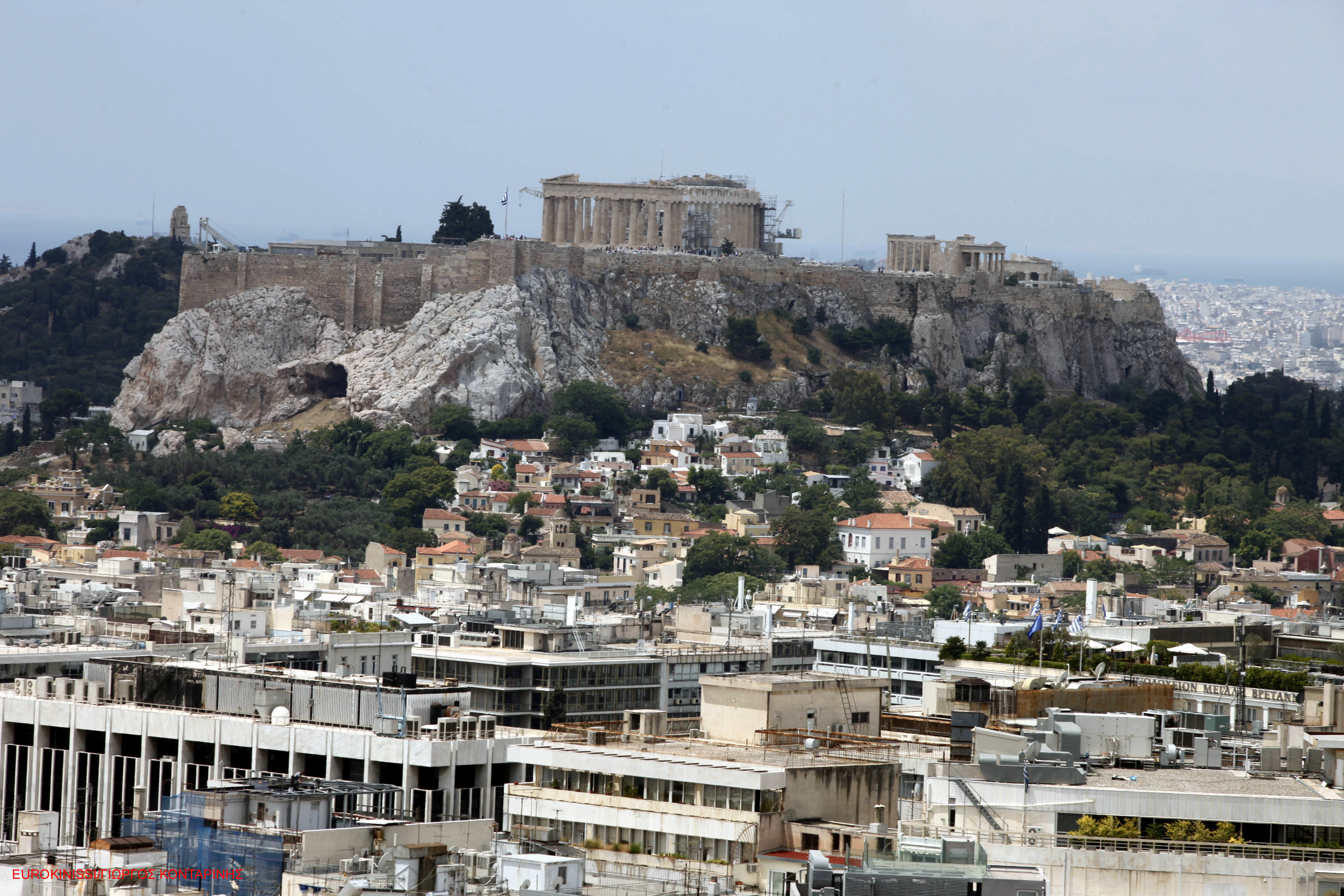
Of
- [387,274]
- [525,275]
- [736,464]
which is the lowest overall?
[736,464]

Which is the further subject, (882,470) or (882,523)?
(882,470)

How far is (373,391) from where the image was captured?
419 ft

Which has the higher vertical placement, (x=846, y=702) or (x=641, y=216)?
(x=641, y=216)

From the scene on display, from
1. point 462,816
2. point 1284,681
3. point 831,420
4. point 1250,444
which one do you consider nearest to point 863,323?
point 831,420

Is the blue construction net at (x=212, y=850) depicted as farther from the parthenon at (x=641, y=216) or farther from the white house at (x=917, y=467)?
the parthenon at (x=641, y=216)

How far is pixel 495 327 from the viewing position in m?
126

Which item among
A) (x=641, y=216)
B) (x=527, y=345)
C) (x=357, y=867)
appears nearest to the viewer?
(x=357, y=867)

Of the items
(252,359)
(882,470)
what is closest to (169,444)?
(252,359)

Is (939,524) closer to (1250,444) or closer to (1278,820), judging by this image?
(1250,444)

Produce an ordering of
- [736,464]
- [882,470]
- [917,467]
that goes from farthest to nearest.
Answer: [917,467] → [882,470] → [736,464]

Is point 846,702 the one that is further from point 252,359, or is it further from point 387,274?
point 252,359

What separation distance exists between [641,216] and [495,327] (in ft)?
66.6

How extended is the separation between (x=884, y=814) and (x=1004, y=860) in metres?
3.32

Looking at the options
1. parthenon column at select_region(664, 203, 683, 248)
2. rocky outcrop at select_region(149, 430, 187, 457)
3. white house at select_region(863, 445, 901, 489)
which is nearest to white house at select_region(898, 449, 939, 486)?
white house at select_region(863, 445, 901, 489)
